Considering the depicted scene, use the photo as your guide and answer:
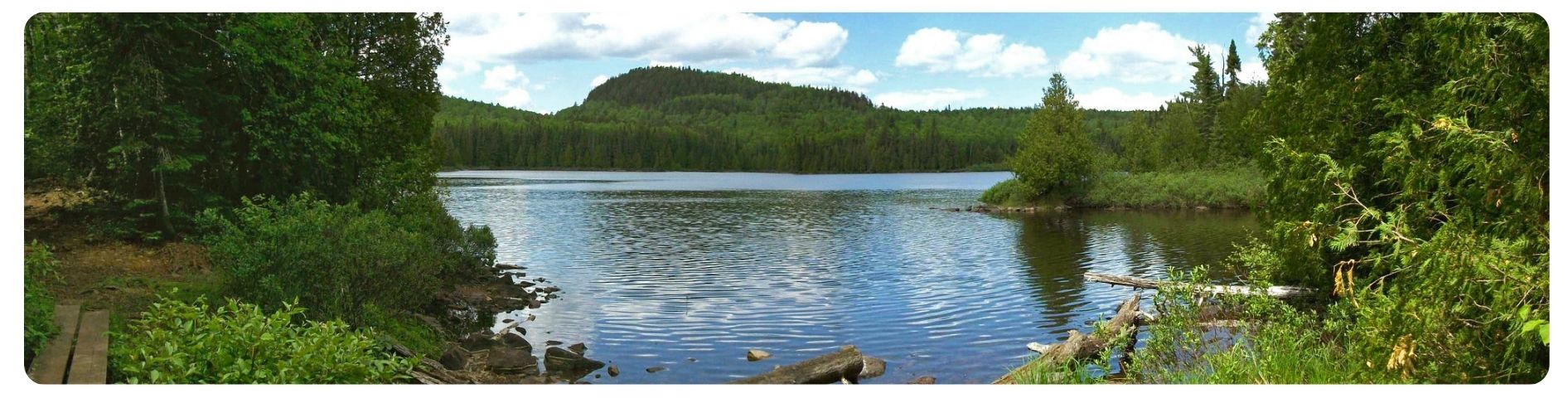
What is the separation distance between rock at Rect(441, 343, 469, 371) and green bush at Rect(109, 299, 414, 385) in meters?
4.26

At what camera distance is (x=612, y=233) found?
37812 millimetres

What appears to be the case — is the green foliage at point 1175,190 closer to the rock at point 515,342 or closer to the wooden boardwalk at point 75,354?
the rock at point 515,342

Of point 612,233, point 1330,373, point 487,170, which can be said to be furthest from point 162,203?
point 487,170

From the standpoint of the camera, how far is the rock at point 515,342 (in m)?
17.0

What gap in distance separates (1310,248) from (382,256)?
12.7m

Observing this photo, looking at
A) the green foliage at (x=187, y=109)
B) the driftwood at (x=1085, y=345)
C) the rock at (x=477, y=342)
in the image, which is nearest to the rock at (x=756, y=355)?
the driftwood at (x=1085, y=345)

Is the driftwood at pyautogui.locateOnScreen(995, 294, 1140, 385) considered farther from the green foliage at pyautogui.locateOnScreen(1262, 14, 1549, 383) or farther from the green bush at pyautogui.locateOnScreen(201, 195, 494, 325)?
the green bush at pyautogui.locateOnScreen(201, 195, 494, 325)

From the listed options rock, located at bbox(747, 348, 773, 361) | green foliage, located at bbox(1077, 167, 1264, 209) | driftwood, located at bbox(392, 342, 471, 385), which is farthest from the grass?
driftwood, located at bbox(392, 342, 471, 385)

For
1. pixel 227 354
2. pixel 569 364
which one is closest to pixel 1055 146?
pixel 569 364

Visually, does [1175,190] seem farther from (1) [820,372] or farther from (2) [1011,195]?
(1) [820,372]

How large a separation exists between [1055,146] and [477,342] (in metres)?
43.0

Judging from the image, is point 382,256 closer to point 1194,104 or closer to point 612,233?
point 612,233

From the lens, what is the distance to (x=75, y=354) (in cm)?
992

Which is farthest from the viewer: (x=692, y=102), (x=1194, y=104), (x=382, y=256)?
(x=692, y=102)
